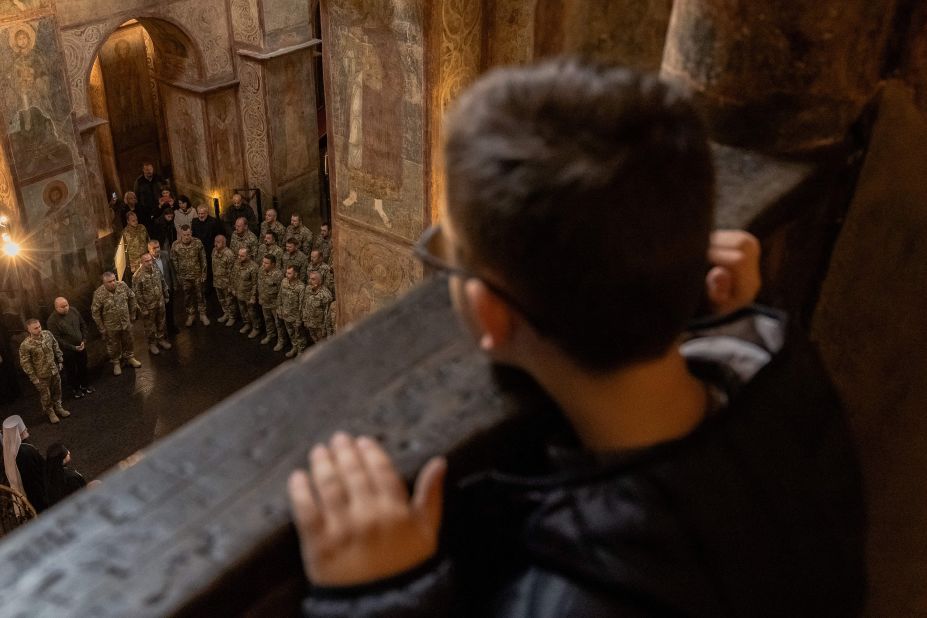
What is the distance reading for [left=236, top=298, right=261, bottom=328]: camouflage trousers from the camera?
1033 centimetres

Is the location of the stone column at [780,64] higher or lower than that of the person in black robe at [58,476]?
higher

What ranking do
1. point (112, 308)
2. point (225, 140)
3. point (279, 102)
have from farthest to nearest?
point (225, 140)
point (279, 102)
point (112, 308)

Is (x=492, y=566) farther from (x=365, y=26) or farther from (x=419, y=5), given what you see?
(x=365, y=26)

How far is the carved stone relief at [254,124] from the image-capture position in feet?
40.0

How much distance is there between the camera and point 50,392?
8758mm

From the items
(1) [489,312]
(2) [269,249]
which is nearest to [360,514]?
(1) [489,312]

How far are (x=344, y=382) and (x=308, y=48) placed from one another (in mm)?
11797

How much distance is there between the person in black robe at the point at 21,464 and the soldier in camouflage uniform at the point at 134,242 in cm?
431

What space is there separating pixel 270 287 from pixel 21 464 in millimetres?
3640

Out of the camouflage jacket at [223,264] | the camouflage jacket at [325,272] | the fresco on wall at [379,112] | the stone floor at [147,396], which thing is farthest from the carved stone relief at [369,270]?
the camouflage jacket at [223,264]

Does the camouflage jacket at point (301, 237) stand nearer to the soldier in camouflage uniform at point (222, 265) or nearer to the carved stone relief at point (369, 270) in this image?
the soldier in camouflage uniform at point (222, 265)

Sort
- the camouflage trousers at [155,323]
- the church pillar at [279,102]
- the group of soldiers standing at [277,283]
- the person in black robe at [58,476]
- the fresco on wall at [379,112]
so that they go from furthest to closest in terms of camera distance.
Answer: the church pillar at [279,102]
the camouflage trousers at [155,323]
the group of soldiers standing at [277,283]
the fresco on wall at [379,112]
the person in black robe at [58,476]

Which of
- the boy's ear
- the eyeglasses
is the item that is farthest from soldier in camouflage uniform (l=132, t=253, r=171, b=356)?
the boy's ear

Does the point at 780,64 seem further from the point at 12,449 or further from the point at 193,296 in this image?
the point at 193,296
